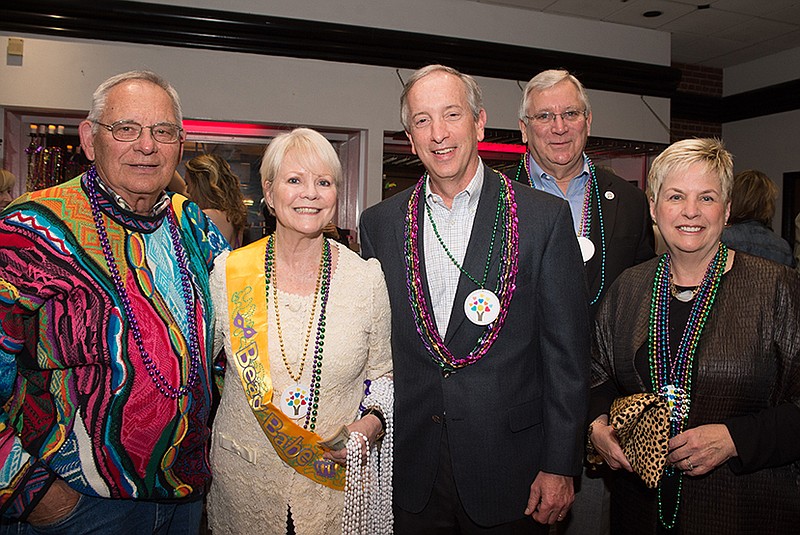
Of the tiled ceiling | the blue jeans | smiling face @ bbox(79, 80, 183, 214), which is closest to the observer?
the blue jeans

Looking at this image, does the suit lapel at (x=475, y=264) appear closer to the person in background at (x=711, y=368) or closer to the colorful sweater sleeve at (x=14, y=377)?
the person in background at (x=711, y=368)

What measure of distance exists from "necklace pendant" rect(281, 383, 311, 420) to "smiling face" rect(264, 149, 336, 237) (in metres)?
0.46

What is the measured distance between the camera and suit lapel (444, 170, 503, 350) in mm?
1939

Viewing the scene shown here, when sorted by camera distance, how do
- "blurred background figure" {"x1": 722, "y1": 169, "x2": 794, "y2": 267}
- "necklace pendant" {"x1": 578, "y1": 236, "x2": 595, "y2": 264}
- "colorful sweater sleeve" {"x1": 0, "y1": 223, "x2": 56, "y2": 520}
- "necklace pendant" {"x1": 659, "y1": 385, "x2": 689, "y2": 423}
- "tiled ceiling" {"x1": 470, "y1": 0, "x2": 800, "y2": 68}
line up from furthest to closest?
"tiled ceiling" {"x1": 470, "y1": 0, "x2": 800, "y2": 68} → "blurred background figure" {"x1": 722, "y1": 169, "x2": 794, "y2": 267} → "necklace pendant" {"x1": 578, "y1": 236, "x2": 595, "y2": 264} → "necklace pendant" {"x1": 659, "y1": 385, "x2": 689, "y2": 423} → "colorful sweater sleeve" {"x1": 0, "y1": 223, "x2": 56, "y2": 520}

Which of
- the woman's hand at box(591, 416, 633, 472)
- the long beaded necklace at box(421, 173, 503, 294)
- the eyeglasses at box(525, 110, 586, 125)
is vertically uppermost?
the eyeglasses at box(525, 110, 586, 125)

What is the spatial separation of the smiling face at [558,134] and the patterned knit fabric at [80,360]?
1.66m

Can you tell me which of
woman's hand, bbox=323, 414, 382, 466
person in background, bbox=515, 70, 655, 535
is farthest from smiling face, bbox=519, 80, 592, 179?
woman's hand, bbox=323, 414, 382, 466

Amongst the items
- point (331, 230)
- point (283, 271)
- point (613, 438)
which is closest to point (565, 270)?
point (613, 438)

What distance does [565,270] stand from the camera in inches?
76.2

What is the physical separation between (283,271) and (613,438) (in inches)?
44.4

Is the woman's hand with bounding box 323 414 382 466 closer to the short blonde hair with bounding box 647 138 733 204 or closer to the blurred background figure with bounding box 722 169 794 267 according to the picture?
the short blonde hair with bounding box 647 138 733 204

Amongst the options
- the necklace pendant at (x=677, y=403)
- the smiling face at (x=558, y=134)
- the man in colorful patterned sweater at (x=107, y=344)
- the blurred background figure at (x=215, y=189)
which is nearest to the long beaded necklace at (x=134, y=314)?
the man in colorful patterned sweater at (x=107, y=344)

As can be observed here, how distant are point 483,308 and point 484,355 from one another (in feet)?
0.49

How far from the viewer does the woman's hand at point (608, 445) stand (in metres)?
1.90
